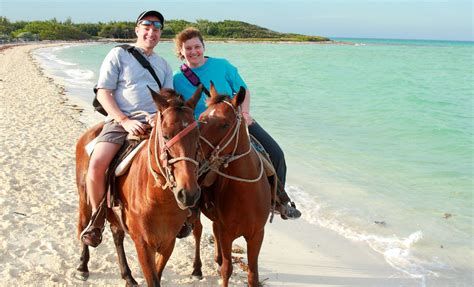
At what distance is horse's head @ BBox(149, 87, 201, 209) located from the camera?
261 cm

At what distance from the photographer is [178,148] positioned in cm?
265

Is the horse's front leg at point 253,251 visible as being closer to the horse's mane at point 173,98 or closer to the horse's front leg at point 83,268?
the horse's mane at point 173,98

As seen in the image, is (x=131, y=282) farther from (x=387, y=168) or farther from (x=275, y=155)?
(x=387, y=168)

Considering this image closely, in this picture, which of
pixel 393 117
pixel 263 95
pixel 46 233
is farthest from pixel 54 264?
pixel 263 95

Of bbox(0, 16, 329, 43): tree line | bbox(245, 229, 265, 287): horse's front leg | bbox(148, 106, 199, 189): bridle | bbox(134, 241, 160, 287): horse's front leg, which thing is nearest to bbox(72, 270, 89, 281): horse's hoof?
bbox(134, 241, 160, 287): horse's front leg

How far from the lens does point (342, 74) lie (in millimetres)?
35344

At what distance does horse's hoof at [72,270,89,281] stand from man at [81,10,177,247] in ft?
2.42

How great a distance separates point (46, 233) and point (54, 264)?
81 centimetres

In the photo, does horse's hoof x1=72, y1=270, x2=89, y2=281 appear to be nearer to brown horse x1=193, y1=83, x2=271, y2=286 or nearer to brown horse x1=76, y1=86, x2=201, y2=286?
brown horse x1=76, y1=86, x2=201, y2=286

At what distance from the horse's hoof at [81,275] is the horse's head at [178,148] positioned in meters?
2.32

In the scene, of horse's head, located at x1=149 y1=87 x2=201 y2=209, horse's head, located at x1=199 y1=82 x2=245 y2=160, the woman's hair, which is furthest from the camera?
the woman's hair

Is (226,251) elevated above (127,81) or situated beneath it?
situated beneath

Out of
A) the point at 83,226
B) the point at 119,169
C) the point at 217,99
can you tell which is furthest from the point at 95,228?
the point at 217,99

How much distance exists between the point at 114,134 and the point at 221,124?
1.23 meters
